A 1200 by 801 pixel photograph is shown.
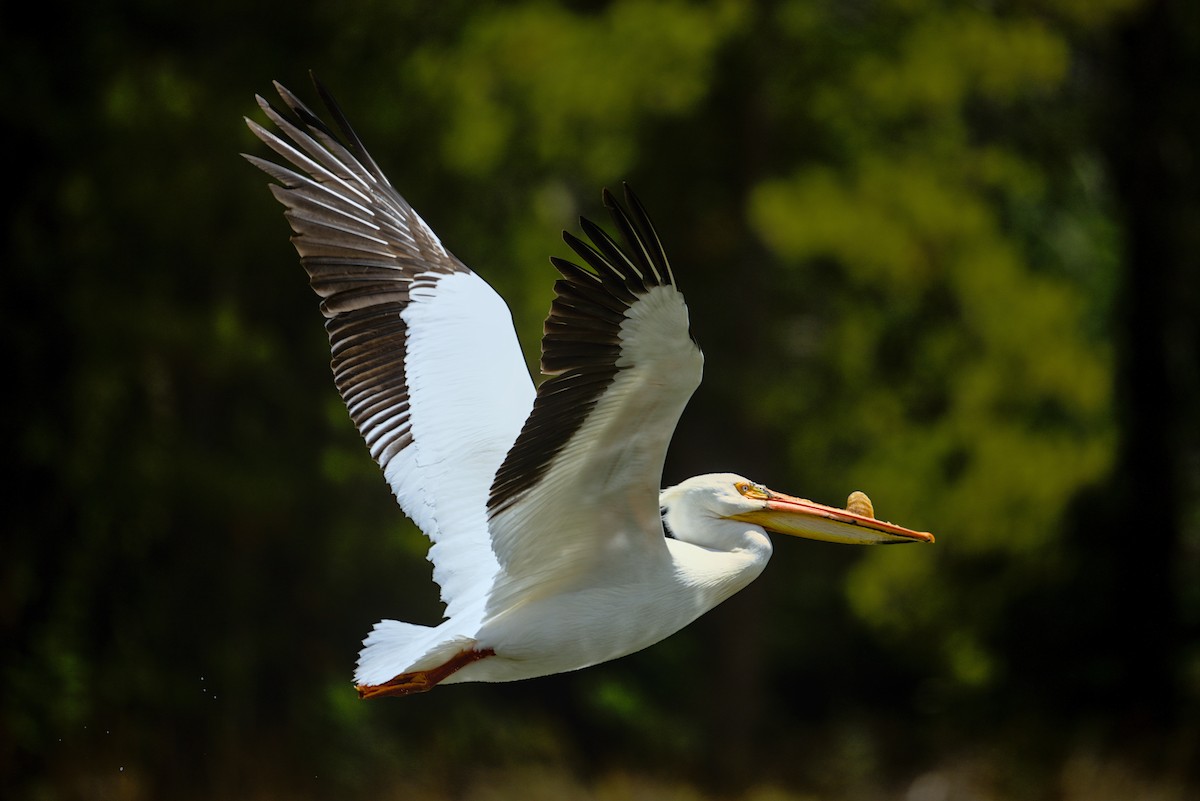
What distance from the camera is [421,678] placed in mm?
4785

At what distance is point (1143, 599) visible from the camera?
38.3ft

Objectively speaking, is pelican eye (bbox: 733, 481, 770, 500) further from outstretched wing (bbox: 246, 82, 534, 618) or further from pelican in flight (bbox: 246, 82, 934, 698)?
outstretched wing (bbox: 246, 82, 534, 618)

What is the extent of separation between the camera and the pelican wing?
13.7 ft

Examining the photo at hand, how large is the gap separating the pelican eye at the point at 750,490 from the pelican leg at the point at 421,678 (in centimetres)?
96

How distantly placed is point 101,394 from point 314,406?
1.38 metres

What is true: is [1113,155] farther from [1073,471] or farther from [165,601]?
[165,601]

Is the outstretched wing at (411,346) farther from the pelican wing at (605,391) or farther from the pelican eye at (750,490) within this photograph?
the pelican eye at (750,490)

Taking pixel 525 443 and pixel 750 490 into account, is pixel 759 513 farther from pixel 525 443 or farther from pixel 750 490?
pixel 525 443

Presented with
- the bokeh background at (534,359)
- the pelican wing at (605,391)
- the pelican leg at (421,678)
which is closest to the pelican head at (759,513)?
the pelican wing at (605,391)

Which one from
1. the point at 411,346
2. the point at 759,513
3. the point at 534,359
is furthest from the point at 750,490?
the point at 534,359

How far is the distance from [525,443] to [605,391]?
28 cm

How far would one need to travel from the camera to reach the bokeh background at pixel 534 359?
11.0 m

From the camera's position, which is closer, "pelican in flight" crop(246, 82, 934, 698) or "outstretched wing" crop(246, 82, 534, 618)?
"pelican in flight" crop(246, 82, 934, 698)

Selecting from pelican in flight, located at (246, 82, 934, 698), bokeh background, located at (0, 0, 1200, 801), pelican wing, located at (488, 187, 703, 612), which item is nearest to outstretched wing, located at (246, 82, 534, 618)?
pelican in flight, located at (246, 82, 934, 698)
